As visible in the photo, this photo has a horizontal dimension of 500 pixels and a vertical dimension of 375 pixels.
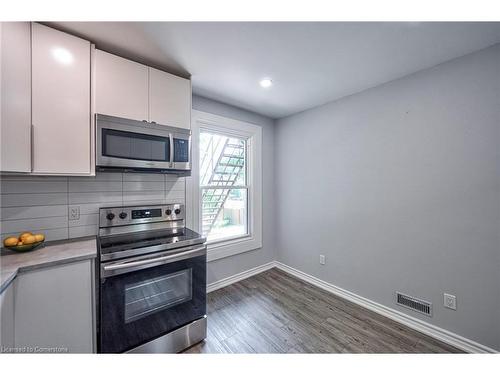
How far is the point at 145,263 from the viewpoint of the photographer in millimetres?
1379

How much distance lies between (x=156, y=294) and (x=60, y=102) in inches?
59.7

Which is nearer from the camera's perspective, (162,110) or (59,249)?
(59,249)

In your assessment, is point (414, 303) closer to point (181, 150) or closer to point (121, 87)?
point (181, 150)

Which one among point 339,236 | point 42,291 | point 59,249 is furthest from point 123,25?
point 339,236

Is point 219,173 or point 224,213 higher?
point 219,173

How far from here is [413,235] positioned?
1.86 m

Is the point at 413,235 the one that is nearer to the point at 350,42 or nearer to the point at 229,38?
the point at 350,42

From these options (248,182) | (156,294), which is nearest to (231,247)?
(248,182)

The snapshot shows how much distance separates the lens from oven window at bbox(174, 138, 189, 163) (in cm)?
183

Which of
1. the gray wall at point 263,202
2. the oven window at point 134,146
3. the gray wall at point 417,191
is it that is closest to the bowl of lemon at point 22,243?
the oven window at point 134,146

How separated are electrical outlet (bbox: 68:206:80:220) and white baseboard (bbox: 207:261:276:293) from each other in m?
1.58

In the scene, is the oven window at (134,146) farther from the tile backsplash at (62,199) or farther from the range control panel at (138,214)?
the range control panel at (138,214)

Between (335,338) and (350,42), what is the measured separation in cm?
239

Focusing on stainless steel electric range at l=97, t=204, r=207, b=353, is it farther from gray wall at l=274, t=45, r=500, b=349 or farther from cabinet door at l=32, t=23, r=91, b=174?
gray wall at l=274, t=45, r=500, b=349
